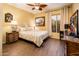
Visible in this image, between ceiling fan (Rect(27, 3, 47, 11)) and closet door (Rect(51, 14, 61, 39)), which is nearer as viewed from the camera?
ceiling fan (Rect(27, 3, 47, 11))

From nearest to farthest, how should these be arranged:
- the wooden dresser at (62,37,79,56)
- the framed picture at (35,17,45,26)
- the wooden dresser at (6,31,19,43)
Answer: the wooden dresser at (62,37,79,56), the wooden dresser at (6,31,19,43), the framed picture at (35,17,45,26)

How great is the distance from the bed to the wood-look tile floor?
0.37 ft

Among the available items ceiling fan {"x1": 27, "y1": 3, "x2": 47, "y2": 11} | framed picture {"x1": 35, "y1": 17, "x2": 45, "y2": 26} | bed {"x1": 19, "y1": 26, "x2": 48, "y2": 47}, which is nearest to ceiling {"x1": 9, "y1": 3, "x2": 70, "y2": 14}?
ceiling fan {"x1": 27, "y1": 3, "x2": 47, "y2": 11}

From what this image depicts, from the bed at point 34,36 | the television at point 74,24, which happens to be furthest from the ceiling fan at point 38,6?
the television at point 74,24

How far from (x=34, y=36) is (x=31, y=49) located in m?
0.30

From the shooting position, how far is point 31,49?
2113 millimetres

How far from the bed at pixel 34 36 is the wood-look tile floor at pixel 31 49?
0.11m

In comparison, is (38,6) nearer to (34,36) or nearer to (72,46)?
(34,36)

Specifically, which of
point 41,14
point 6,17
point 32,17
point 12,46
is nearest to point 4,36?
point 12,46

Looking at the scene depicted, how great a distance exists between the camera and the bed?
217 cm

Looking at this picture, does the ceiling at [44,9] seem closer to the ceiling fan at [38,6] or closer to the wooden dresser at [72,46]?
the ceiling fan at [38,6]

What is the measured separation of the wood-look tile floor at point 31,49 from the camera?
2.07 m

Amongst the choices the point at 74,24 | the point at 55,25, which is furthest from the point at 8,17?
the point at 74,24

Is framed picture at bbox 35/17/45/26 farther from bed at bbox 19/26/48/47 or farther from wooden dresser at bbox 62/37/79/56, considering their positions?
wooden dresser at bbox 62/37/79/56
